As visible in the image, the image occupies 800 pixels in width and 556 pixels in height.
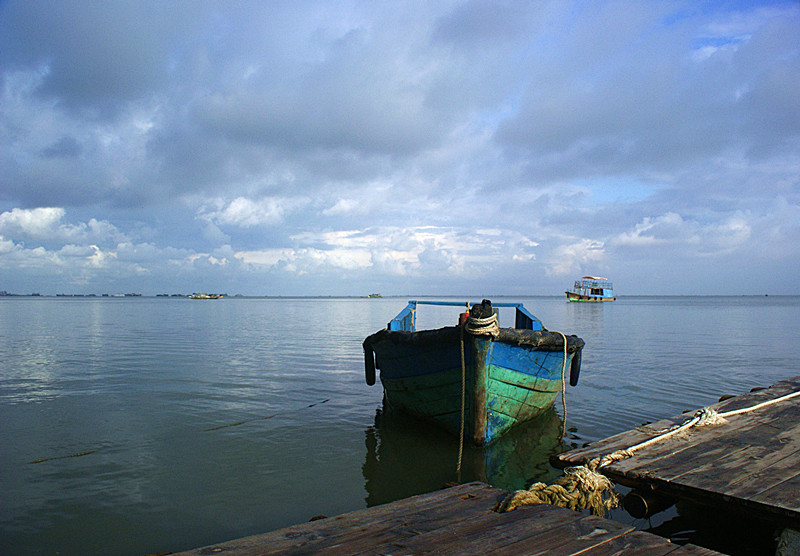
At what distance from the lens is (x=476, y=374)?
7.08 m

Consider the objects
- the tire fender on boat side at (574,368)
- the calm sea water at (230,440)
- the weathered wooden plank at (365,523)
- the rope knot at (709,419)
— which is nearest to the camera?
the weathered wooden plank at (365,523)

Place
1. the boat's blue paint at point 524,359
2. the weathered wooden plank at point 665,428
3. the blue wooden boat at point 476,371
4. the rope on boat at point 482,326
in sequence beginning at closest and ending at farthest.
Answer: the weathered wooden plank at point 665,428, the rope on boat at point 482,326, the blue wooden boat at point 476,371, the boat's blue paint at point 524,359

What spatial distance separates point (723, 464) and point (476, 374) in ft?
10.5

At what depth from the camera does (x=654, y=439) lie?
5.28 m

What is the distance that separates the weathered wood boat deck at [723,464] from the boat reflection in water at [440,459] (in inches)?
76.7

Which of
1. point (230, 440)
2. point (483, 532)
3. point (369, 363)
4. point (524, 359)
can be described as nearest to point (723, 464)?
point (483, 532)

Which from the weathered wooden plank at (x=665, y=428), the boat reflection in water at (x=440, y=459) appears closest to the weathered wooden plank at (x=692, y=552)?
the weathered wooden plank at (x=665, y=428)

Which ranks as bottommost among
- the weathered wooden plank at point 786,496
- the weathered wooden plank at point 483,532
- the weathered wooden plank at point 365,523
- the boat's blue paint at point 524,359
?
the weathered wooden plank at point 365,523

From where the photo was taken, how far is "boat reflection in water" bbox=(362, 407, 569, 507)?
21.4 feet

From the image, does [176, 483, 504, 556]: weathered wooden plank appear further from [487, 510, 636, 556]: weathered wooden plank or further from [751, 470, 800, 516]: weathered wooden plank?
[751, 470, 800, 516]: weathered wooden plank

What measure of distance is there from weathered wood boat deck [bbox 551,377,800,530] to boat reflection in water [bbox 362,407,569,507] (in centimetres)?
195

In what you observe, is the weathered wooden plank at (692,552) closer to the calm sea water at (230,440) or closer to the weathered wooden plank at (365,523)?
the weathered wooden plank at (365,523)

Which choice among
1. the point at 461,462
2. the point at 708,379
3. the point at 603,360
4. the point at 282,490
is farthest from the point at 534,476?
the point at 603,360

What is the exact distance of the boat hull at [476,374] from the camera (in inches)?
283
